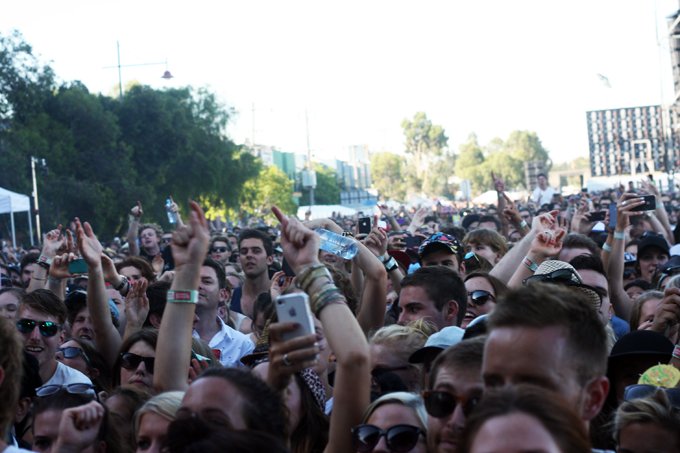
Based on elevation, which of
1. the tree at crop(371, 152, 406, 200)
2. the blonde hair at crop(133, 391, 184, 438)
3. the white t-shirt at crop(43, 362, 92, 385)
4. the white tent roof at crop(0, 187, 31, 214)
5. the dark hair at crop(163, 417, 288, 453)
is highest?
the tree at crop(371, 152, 406, 200)

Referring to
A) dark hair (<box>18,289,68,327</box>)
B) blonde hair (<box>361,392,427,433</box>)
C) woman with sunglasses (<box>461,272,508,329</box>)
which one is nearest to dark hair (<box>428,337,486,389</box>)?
blonde hair (<box>361,392,427,433</box>)

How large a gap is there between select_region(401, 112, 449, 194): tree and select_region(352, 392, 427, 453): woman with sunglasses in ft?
420

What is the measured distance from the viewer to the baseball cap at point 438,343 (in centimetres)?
323

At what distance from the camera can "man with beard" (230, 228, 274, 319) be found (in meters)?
6.99

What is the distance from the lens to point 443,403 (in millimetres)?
2389

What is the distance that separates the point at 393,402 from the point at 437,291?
5.77 feet

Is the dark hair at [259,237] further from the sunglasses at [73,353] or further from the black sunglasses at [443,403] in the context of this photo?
the black sunglasses at [443,403]

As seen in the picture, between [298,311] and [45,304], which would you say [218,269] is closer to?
[45,304]

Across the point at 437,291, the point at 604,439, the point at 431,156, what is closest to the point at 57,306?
the point at 437,291

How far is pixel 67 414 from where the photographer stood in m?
2.76

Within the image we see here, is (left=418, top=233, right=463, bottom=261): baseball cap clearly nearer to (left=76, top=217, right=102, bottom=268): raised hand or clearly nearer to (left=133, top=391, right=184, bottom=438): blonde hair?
(left=76, top=217, right=102, bottom=268): raised hand

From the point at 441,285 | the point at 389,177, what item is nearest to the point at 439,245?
the point at 441,285

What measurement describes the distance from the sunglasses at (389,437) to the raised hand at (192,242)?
0.97 meters

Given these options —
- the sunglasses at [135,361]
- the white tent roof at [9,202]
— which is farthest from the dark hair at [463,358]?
the white tent roof at [9,202]
